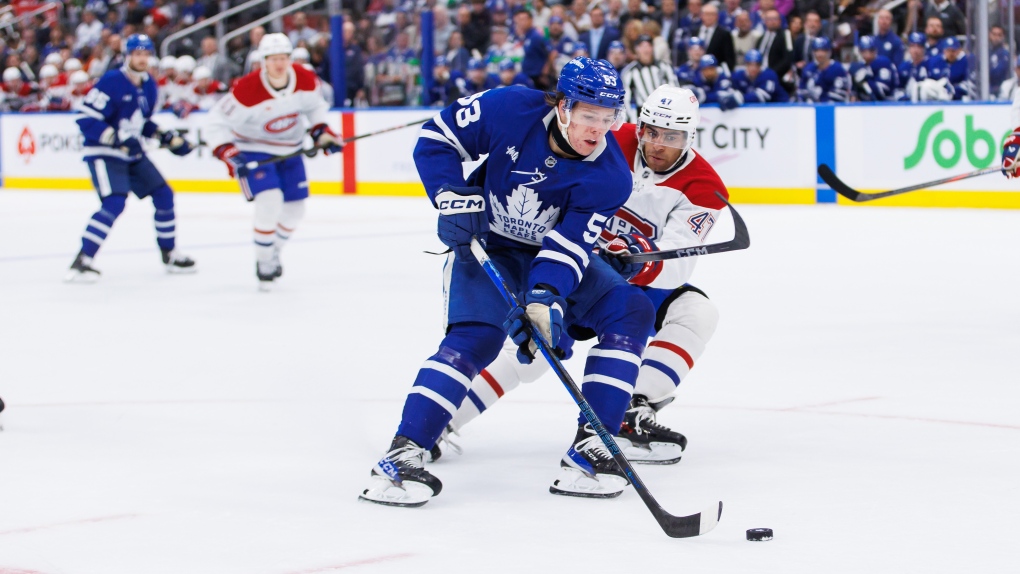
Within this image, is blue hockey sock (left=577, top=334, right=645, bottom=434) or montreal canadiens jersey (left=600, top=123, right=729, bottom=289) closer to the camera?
blue hockey sock (left=577, top=334, right=645, bottom=434)

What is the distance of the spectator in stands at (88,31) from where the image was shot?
16438 mm

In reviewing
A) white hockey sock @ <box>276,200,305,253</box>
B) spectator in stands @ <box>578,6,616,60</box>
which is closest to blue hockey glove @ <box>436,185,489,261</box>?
white hockey sock @ <box>276,200,305,253</box>

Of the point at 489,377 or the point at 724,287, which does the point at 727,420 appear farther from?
the point at 724,287

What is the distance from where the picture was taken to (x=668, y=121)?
3.40 metres

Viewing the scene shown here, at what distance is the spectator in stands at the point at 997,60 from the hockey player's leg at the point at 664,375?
703cm

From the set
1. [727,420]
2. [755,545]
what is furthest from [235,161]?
[755,545]

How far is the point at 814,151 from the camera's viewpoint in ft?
33.6

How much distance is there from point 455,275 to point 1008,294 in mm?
3620

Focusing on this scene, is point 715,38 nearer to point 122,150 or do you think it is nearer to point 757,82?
point 757,82

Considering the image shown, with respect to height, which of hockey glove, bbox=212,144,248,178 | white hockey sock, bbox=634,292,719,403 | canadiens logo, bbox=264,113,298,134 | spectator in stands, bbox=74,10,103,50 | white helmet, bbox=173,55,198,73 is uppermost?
spectator in stands, bbox=74,10,103,50

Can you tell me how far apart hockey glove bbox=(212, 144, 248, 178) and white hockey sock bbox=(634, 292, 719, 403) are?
12.2 ft

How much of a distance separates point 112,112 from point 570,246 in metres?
4.85

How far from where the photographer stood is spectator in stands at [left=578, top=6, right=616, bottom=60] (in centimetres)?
1132

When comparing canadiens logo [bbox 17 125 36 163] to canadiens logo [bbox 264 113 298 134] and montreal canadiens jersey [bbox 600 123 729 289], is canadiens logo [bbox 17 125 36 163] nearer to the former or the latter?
canadiens logo [bbox 264 113 298 134]
